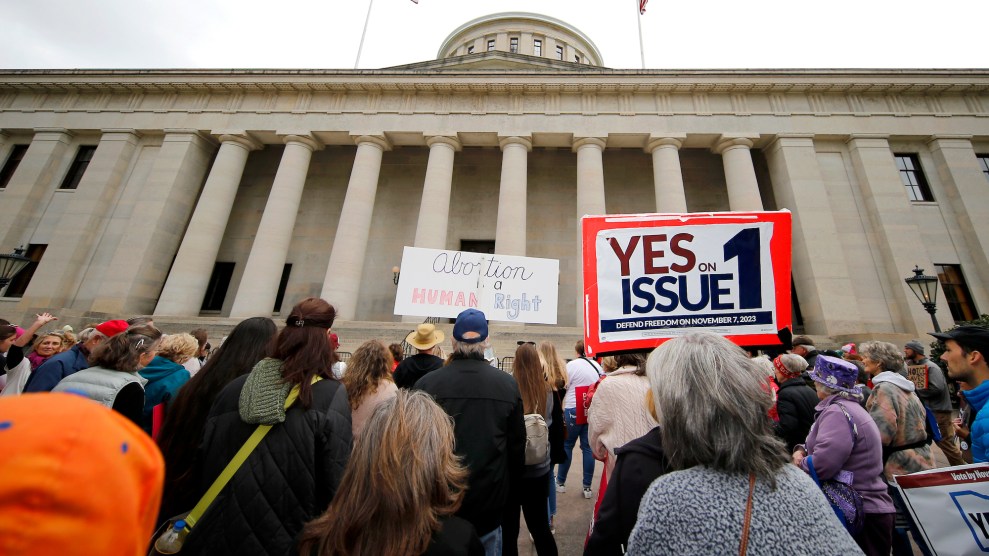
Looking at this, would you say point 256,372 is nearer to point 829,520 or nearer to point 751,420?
point 751,420

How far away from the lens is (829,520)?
1354 mm

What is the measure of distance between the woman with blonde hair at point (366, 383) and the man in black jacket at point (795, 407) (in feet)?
13.1

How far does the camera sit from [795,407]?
4.02 metres

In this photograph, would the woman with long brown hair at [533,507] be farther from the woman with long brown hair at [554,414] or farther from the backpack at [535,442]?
the woman with long brown hair at [554,414]

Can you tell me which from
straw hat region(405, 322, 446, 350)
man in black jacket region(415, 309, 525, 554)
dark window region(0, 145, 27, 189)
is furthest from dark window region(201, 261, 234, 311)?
man in black jacket region(415, 309, 525, 554)

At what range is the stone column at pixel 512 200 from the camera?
54.4 feet

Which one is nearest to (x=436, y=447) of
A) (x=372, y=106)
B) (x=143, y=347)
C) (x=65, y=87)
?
(x=143, y=347)

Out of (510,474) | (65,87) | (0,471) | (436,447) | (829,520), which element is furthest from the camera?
(65,87)

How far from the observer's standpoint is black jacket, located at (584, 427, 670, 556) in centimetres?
182

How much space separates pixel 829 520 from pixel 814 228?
19619 millimetres

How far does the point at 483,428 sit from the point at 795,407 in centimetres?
Answer: 349

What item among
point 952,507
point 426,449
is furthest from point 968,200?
point 426,449

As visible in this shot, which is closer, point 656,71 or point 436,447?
point 436,447

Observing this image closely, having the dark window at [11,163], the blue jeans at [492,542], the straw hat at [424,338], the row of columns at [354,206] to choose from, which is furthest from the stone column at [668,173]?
the dark window at [11,163]
